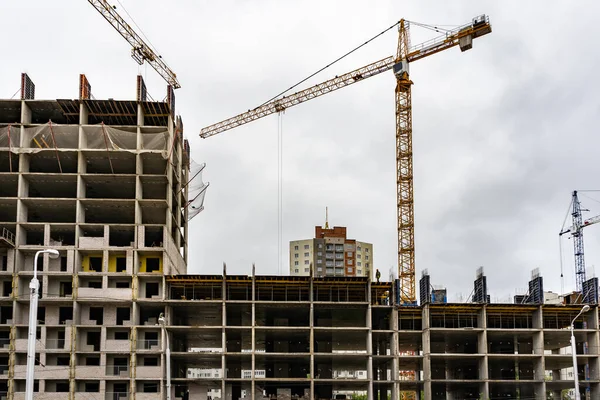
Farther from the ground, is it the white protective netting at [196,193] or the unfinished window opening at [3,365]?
the white protective netting at [196,193]

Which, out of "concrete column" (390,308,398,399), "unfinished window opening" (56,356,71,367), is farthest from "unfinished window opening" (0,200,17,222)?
"concrete column" (390,308,398,399)

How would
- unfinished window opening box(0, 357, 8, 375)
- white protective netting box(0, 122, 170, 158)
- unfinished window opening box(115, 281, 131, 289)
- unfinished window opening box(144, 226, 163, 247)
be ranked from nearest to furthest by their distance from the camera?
unfinished window opening box(0, 357, 8, 375), unfinished window opening box(115, 281, 131, 289), white protective netting box(0, 122, 170, 158), unfinished window opening box(144, 226, 163, 247)

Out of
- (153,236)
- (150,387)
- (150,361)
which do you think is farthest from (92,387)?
(153,236)

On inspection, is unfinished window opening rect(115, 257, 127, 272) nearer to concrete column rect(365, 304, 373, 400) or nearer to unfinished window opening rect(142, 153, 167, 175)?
unfinished window opening rect(142, 153, 167, 175)

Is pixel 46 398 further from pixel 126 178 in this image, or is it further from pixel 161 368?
pixel 126 178

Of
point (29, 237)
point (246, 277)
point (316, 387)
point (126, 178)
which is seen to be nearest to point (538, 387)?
point (316, 387)

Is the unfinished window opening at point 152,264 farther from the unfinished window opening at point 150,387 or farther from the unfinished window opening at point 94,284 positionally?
the unfinished window opening at point 150,387

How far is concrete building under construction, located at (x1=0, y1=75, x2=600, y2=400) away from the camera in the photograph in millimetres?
91750

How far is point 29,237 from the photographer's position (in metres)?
99.2

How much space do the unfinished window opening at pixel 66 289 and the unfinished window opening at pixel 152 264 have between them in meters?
9.46

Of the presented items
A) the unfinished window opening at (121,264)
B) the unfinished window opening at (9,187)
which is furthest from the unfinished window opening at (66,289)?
the unfinished window opening at (9,187)

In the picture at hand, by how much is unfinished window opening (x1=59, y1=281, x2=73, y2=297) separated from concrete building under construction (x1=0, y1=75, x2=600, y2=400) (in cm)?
17

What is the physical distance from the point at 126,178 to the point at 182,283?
605 inches

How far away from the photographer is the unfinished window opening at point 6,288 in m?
94.4
